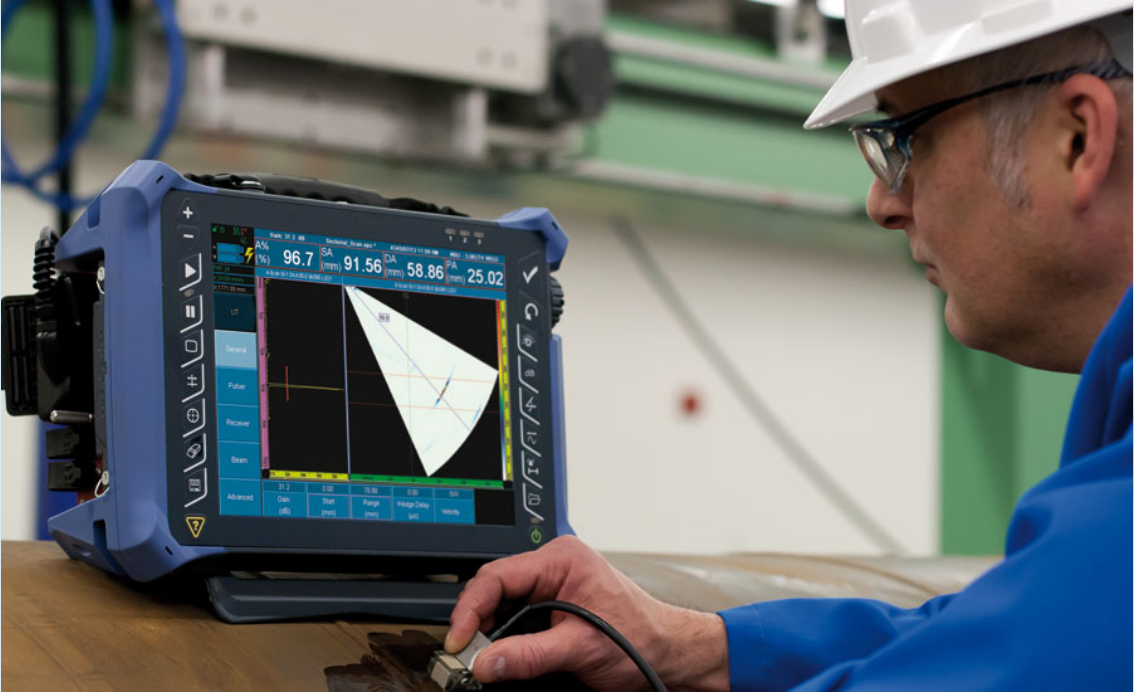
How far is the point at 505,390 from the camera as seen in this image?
1.09 metres

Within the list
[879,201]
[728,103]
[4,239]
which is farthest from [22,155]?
[879,201]

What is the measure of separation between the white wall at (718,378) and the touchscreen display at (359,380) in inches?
80.9

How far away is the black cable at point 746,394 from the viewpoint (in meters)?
3.62

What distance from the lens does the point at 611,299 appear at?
3.54 m

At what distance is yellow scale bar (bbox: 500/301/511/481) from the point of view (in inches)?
42.7

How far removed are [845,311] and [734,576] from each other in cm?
265

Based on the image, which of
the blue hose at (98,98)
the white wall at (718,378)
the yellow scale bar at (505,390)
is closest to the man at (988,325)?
the yellow scale bar at (505,390)

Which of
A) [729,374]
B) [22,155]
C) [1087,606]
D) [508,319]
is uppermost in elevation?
[22,155]

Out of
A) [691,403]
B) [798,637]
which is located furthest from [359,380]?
[691,403]

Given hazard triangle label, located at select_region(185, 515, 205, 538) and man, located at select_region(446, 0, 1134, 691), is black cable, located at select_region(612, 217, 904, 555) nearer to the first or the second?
man, located at select_region(446, 0, 1134, 691)

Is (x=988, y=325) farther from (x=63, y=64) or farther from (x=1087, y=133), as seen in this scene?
(x=63, y=64)

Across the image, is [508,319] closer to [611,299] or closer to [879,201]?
[879,201]

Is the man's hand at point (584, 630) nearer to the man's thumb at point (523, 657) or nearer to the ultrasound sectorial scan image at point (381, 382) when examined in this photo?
the man's thumb at point (523, 657)

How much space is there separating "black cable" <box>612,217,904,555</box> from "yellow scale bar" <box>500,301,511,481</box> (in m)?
2.51
